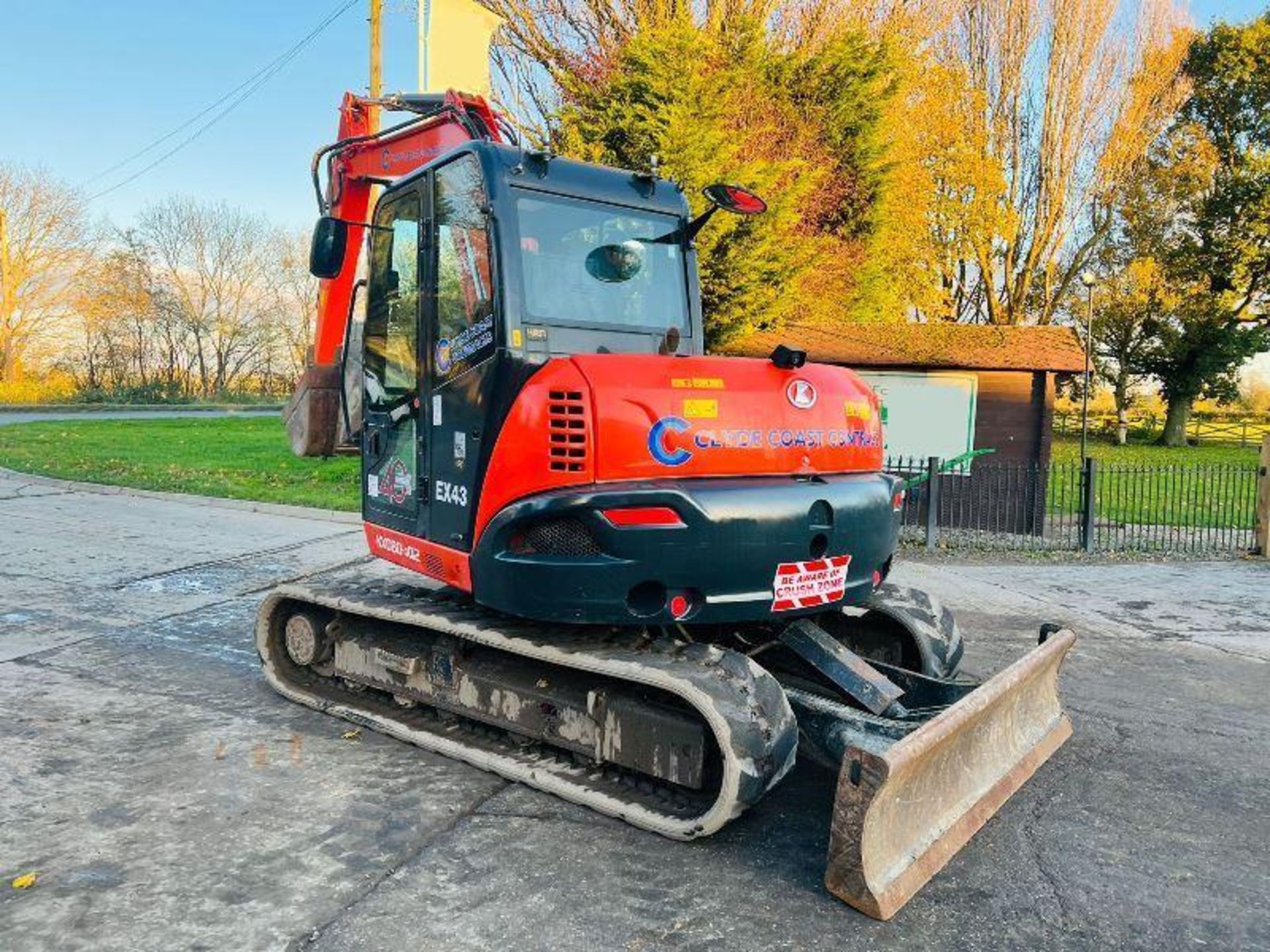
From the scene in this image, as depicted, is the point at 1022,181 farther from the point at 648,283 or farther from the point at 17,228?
the point at 17,228

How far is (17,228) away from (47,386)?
687 cm

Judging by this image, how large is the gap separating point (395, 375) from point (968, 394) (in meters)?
9.85

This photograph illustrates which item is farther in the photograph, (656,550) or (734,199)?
(734,199)

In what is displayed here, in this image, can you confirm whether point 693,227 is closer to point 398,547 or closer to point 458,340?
point 458,340

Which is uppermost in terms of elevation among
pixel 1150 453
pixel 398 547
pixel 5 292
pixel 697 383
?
pixel 5 292

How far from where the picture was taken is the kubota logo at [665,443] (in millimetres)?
3801

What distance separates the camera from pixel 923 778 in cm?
345

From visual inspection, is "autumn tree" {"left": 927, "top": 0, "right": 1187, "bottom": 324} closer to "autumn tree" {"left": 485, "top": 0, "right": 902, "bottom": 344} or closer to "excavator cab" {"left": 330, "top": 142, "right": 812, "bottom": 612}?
"autumn tree" {"left": 485, "top": 0, "right": 902, "bottom": 344}

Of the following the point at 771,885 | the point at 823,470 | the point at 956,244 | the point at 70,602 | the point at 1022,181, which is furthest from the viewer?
the point at 1022,181

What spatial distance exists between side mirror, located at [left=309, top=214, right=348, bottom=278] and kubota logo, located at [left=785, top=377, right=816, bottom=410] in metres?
2.41

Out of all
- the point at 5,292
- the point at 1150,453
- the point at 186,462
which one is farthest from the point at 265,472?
the point at 5,292

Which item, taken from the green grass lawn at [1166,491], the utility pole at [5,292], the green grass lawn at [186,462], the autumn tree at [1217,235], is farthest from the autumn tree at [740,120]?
the utility pole at [5,292]

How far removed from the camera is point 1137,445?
35.3 meters

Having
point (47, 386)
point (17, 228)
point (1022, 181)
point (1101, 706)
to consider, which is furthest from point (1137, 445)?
point (17, 228)
